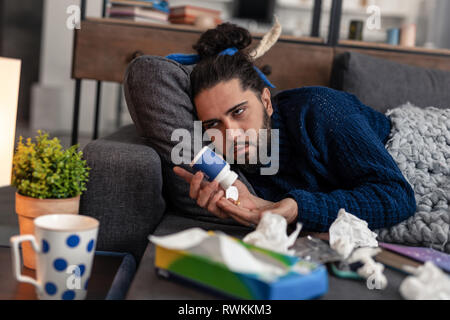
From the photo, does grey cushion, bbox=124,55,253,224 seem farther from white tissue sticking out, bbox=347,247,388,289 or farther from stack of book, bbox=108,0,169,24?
stack of book, bbox=108,0,169,24

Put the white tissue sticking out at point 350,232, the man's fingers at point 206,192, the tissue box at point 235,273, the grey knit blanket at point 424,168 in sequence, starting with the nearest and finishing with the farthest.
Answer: the tissue box at point 235,273 < the white tissue sticking out at point 350,232 < the man's fingers at point 206,192 < the grey knit blanket at point 424,168

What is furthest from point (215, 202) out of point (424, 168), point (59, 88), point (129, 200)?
point (59, 88)

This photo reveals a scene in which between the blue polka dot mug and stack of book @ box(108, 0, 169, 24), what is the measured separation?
1424 millimetres

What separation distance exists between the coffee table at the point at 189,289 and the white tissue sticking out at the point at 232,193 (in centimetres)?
24

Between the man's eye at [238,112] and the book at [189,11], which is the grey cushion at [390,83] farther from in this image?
the book at [189,11]

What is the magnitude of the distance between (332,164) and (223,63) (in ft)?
1.34

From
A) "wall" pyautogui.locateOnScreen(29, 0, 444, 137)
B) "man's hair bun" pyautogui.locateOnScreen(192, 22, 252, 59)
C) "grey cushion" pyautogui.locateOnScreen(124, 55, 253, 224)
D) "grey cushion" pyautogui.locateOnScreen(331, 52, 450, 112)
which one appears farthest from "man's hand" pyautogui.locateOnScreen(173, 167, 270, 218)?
"wall" pyautogui.locateOnScreen(29, 0, 444, 137)

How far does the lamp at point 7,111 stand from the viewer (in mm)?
727

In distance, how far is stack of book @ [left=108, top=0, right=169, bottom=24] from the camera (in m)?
1.94

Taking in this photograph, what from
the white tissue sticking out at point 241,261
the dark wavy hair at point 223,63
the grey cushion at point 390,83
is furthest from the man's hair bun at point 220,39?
the white tissue sticking out at point 241,261

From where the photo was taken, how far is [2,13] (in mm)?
4809

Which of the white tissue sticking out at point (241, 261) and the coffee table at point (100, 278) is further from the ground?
the white tissue sticking out at point (241, 261)

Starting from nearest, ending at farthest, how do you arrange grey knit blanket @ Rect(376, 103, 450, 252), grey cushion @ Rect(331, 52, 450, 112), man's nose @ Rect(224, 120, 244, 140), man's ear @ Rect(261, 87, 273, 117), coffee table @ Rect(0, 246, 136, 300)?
coffee table @ Rect(0, 246, 136, 300)
grey knit blanket @ Rect(376, 103, 450, 252)
man's nose @ Rect(224, 120, 244, 140)
man's ear @ Rect(261, 87, 273, 117)
grey cushion @ Rect(331, 52, 450, 112)

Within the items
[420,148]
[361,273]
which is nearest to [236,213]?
[361,273]
